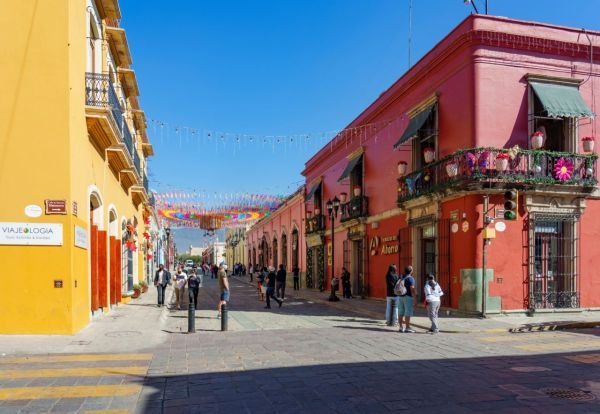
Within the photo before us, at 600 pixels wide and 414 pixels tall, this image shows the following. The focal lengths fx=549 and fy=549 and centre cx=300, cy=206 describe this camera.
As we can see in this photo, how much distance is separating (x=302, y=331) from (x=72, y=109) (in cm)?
743

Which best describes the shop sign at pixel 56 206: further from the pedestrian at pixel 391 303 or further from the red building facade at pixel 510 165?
the red building facade at pixel 510 165

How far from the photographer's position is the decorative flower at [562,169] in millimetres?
15898

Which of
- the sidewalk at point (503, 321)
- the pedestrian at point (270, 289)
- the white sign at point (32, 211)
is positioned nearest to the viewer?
the white sign at point (32, 211)

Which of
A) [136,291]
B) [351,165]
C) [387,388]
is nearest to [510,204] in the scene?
[387,388]

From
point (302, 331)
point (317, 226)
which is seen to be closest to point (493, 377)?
point (302, 331)

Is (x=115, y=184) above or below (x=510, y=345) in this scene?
above

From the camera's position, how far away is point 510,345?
431 inches

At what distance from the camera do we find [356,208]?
84.1 feet

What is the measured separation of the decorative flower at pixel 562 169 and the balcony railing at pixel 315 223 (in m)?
16.7

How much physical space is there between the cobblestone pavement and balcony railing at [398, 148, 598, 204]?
417 cm

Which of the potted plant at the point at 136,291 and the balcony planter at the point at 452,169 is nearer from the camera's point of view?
the balcony planter at the point at 452,169

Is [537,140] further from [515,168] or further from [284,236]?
[284,236]

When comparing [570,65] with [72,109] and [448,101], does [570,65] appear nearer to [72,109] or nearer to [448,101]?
[448,101]

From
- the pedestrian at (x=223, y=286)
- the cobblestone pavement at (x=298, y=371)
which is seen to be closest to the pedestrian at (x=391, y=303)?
the cobblestone pavement at (x=298, y=371)
